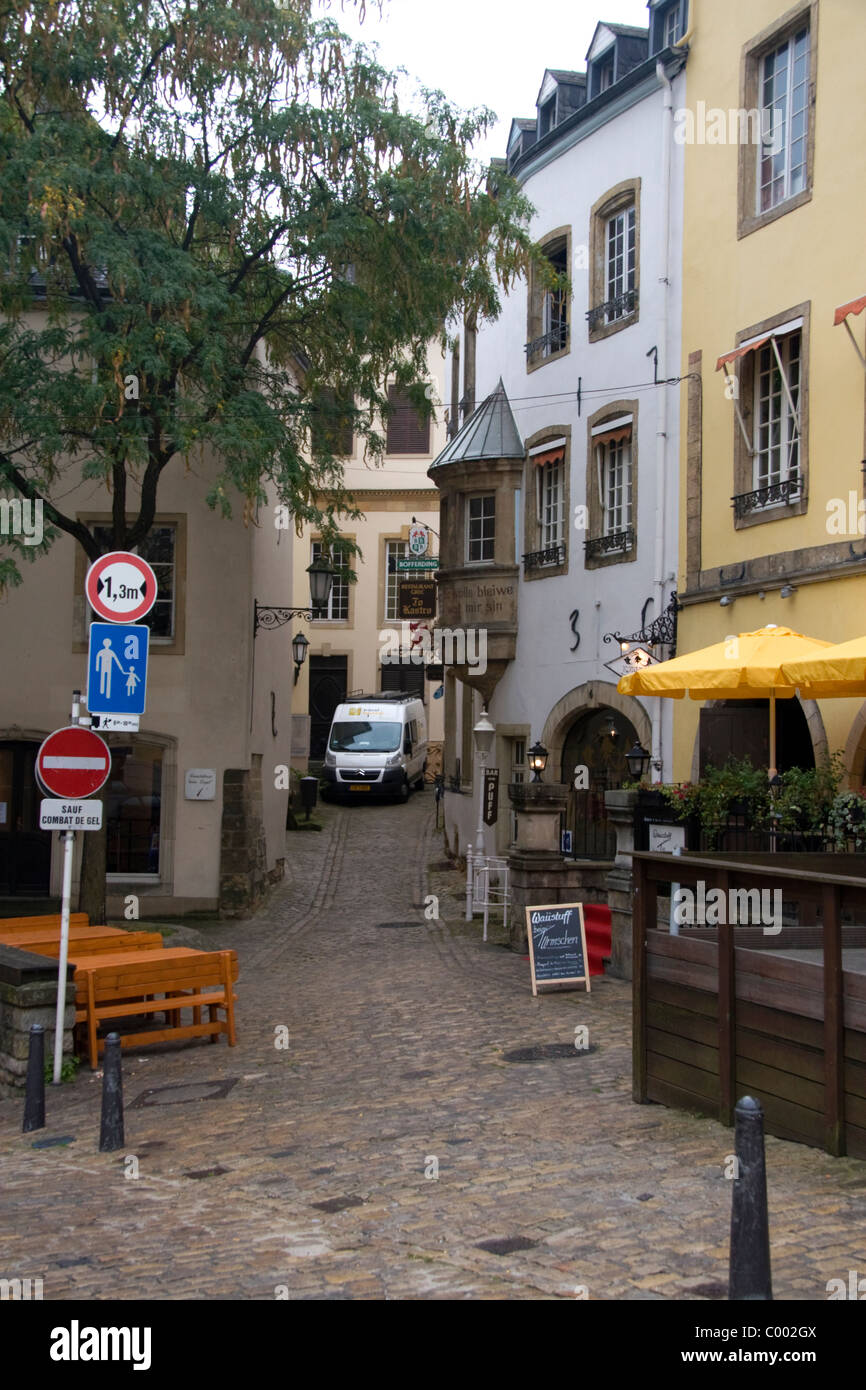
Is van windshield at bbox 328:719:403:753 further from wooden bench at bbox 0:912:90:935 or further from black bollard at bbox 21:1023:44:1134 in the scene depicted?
black bollard at bbox 21:1023:44:1134

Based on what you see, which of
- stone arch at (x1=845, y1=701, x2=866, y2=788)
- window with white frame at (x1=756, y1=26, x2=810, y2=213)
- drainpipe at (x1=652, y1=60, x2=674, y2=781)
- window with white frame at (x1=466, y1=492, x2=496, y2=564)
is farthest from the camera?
window with white frame at (x1=466, y1=492, x2=496, y2=564)

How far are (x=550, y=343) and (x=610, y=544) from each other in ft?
13.3

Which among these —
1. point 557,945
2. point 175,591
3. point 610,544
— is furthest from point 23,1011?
point 610,544

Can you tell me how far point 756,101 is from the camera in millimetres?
15672

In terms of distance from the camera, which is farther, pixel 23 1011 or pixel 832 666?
pixel 832 666

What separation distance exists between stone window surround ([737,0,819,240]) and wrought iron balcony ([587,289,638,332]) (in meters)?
2.72

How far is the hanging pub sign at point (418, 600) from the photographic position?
2670cm

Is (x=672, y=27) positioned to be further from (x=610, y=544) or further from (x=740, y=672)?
(x=740, y=672)

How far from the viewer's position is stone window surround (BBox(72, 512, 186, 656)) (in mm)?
18578

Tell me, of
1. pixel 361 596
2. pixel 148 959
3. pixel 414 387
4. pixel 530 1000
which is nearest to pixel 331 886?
pixel 414 387

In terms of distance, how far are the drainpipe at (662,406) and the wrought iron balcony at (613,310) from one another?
79 cm

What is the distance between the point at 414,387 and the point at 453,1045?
9.42 meters

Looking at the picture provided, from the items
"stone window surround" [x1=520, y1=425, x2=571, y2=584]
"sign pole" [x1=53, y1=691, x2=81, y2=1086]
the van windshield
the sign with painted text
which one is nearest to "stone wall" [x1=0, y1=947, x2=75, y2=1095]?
"sign pole" [x1=53, y1=691, x2=81, y2=1086]

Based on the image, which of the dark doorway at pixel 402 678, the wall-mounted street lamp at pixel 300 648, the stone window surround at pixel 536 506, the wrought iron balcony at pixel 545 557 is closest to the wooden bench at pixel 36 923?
the stone window surround at pixel 536 506
